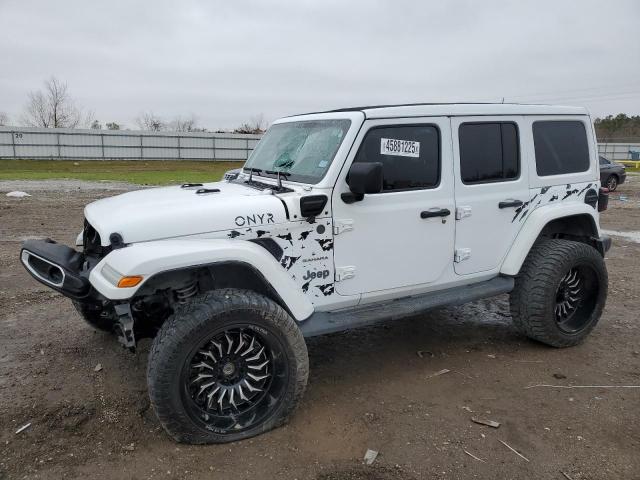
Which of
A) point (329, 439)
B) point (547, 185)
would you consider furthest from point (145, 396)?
point (547, 185)

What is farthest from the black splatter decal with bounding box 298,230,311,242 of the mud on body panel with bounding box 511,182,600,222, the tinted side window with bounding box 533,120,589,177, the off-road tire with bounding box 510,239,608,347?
the tinted side window with bounding box 533,120,589,177

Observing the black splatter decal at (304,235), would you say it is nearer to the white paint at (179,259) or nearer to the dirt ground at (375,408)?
the white paint at (179,259)

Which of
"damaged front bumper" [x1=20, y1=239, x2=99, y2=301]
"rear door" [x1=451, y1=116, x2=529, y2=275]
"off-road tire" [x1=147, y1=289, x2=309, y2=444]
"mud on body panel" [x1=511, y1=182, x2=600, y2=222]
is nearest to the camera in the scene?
"off-road tire" [x1=147, y1=289, x2=309, y2=444]

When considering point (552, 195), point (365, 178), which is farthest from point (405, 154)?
point (552, 195)

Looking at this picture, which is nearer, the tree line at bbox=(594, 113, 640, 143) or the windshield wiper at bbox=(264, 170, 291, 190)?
the windshield wiper at bbox=(264, 170, 291, 190)

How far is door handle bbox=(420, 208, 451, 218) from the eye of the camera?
400 centimetres

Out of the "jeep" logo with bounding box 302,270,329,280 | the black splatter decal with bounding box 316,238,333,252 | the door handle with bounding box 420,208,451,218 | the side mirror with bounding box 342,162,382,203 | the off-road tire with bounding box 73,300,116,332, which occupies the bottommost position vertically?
the off-road tire with bounding box 73,300,116,332

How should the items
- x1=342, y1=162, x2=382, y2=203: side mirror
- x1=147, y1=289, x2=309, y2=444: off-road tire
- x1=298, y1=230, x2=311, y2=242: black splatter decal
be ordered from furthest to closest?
x1=298, y1=230, x2=311, y2=242: black splatter decal → x1=342, y1=162, x2=382, y2=203: side mirror → x1=147, y1=289, x2=309, y2=444: off-road tire

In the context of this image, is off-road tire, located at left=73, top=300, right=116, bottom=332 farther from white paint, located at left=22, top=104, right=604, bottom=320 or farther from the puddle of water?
the puddle of water

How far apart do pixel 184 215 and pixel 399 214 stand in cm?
152

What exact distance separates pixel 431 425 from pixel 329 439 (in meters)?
0.69

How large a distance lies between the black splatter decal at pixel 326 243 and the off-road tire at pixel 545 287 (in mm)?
1984

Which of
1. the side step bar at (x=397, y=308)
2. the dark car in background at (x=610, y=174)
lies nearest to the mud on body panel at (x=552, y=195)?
the side step bar at (x=397, y=308)

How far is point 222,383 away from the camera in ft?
11.0
